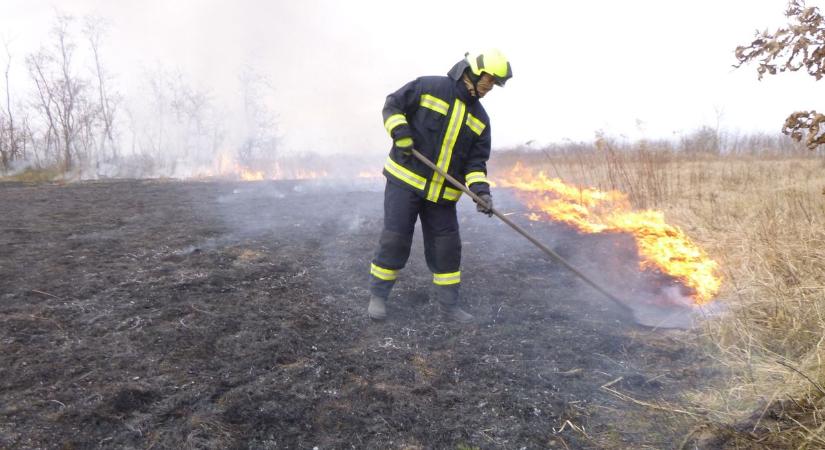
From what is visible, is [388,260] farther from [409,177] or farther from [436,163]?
[436,163]

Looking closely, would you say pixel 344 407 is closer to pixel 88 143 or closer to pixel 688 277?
pixel 688 277

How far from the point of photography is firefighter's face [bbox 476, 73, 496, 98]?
3592 millimetres

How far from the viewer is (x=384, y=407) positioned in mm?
2486

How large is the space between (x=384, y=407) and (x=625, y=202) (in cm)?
747

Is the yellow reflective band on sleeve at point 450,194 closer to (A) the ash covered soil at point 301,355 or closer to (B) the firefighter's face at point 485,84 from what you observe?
(B) the firefighter's face at point 485,84

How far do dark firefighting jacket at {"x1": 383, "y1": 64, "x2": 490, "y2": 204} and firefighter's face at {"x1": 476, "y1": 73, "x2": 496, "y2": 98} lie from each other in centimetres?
9

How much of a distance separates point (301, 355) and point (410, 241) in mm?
1225

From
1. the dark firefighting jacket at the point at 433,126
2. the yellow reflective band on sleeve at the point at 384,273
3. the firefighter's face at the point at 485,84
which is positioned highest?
the firefighter's face at the point at 485,84

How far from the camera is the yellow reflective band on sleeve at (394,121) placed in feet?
11.7

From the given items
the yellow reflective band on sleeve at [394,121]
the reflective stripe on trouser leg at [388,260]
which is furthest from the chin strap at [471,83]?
the reflective stripe on trouser leg at [388,260]

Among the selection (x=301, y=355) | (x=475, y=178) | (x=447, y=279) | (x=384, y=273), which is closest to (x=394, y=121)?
(x=475, y=178)

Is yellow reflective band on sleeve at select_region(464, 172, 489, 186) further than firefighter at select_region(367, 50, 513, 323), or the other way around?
yellow reflective band on sleeve at select_region(464, 172, 489, 186)

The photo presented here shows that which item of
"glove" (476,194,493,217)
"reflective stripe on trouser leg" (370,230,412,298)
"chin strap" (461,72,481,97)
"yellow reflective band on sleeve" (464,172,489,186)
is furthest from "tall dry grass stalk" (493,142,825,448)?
"chin strap" (461,72,481,97)

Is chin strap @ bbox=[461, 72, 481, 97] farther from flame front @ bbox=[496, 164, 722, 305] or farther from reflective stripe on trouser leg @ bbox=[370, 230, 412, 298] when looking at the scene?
flame front @ bbox=[496, 164, 722, 305]
